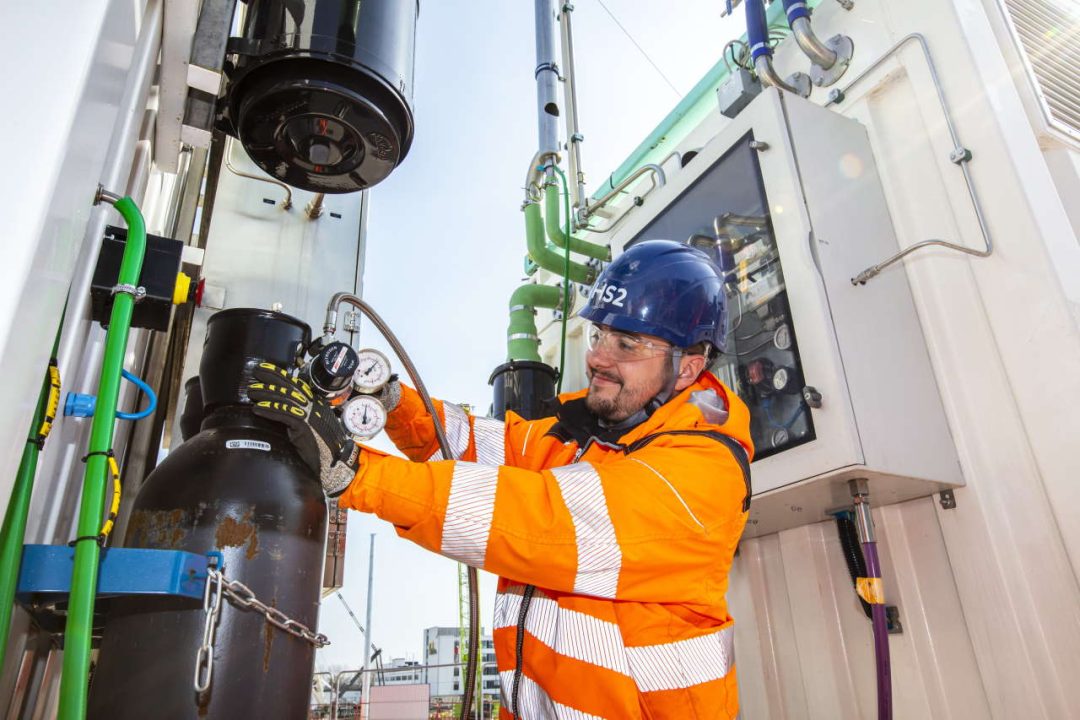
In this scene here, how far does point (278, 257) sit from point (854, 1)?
7.28 ft

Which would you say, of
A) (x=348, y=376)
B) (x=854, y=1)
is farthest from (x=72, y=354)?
(x=854, y=1)

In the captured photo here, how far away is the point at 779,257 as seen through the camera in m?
2.04

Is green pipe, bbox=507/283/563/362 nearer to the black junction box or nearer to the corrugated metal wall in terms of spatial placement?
the corrugated metal wall

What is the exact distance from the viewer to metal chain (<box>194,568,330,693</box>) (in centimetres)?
107

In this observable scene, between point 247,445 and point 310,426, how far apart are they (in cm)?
19

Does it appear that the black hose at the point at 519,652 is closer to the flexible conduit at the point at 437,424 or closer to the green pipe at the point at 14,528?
the flexible conduit at the point at 437,424

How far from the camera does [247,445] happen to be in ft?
4.26

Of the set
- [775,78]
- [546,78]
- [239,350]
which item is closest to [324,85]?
[239,350]

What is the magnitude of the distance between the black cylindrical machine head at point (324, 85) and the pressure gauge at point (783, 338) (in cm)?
118

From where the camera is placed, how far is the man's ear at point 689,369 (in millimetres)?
1878

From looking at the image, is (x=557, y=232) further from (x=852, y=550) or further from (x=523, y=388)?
(x=852, y=550)

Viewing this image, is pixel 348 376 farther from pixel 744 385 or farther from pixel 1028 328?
pixel 1028 328

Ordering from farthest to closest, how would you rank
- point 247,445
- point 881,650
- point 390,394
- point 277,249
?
point 277,249 < point 390,394 < point 881,650 < point 247,445

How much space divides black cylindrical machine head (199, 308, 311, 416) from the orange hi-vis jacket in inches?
12.8
